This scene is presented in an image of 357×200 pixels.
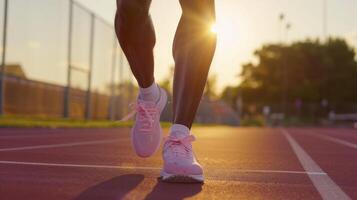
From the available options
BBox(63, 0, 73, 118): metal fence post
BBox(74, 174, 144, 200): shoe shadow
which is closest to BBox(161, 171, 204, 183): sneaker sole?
BBox(74, 174, 144, 200): shoe shadow

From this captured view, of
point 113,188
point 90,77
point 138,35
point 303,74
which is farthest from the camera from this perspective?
point 303,74

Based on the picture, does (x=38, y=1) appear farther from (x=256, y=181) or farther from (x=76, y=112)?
(x=256, y=181)

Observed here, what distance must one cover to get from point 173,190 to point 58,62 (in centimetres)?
1332

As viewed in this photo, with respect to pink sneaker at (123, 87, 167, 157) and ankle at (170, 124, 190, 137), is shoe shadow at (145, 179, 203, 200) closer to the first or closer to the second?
ankle at (170, 124, 190, 137)

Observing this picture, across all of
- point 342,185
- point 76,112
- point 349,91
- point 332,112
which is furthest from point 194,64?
point 349,91

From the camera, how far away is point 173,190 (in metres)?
A: 2.43

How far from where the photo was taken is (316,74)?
7081 centimetres

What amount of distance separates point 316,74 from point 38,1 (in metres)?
60.0

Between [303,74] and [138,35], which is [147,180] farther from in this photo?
[303,74]

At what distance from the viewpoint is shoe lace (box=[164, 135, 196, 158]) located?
2797mm

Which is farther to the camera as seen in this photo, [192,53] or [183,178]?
[192,53]

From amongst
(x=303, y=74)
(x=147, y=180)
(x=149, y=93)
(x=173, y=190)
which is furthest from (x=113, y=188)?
(x=303, y=74)

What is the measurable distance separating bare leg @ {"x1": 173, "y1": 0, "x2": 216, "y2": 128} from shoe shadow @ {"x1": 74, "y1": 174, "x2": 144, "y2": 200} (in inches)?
16.8

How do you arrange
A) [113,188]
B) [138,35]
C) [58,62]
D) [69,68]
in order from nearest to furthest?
[113,188] < [138,35] < [58,62] < [69,68]
